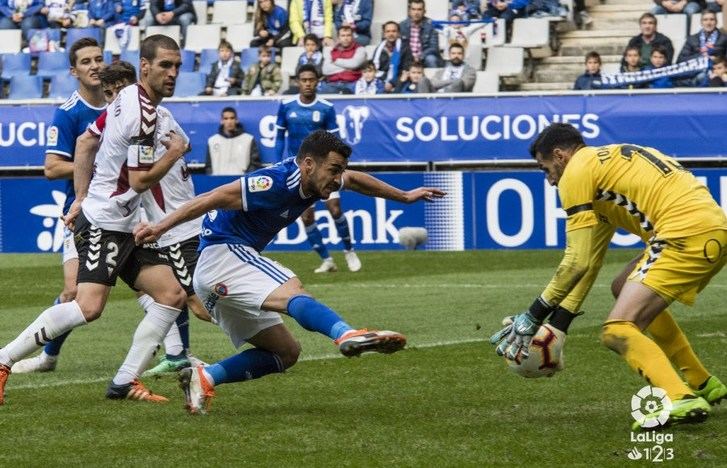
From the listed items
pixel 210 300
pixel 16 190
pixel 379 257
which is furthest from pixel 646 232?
pixel 16 190

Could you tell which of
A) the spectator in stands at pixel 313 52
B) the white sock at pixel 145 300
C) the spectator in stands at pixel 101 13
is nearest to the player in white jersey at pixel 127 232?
the white sock at pixel 145 300

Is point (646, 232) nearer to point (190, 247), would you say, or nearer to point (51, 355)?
point (190, 247)

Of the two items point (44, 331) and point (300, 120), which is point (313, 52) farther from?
point (44, 331)

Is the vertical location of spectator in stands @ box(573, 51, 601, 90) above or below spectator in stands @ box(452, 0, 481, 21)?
below

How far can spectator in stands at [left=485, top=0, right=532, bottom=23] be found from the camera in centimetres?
2509

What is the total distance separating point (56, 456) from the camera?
716 centimetres

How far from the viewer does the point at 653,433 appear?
7355 mm

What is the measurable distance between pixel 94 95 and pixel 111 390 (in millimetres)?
2382

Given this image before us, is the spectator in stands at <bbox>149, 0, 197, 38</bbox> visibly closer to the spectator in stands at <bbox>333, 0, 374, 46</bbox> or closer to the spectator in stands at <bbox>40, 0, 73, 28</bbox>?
the spectator in stands at <bbox>40, 0, 73, 28</bbox>

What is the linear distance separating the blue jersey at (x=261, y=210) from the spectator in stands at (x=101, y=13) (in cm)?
2038

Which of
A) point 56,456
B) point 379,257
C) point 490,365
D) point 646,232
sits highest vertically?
point 646,232

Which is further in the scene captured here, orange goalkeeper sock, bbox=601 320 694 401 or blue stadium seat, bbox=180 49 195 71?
blue stadium seat, bbox=180 49 195 71

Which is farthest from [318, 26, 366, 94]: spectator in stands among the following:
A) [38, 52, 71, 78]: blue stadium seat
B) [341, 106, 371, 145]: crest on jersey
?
[38, 52, 71, 78]: blue stadium seat

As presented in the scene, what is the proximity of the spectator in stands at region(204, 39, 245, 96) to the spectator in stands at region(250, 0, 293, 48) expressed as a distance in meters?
0.91
